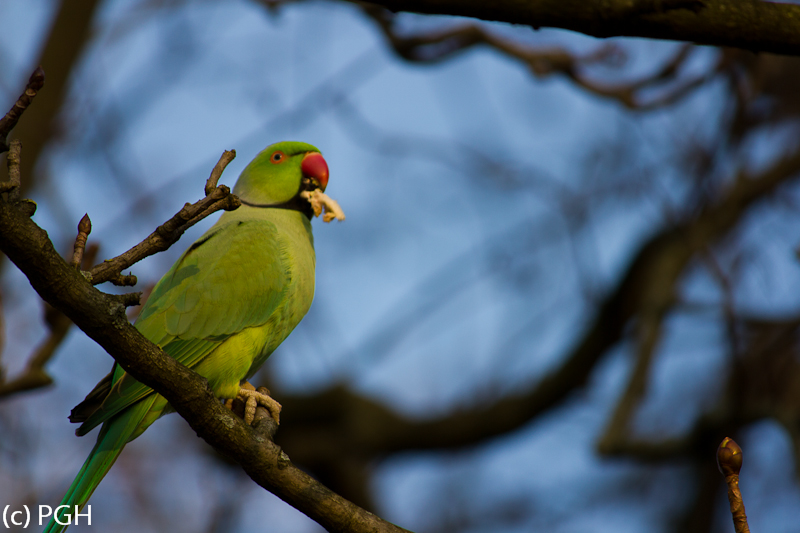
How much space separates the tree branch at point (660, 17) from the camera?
2455 millimetres

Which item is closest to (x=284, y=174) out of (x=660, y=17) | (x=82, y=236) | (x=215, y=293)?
(x=215, y=293)

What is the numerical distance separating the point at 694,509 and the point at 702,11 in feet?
17.0

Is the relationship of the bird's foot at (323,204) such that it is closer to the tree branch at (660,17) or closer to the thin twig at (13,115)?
the tree branch at (660,17)

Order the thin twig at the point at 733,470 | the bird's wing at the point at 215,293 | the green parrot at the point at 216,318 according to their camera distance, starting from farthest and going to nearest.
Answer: the bird's wing at the point at 215,293 → the green parrot at the point at 216,318 → the thin twig at the point at 733,470

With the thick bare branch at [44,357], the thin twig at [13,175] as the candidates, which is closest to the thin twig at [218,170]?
the thin twig at [13,175]

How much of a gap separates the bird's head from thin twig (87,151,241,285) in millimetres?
1776

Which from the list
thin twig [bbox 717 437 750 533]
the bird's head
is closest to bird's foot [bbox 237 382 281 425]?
the bird's head

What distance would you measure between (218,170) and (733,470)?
5.67 feet

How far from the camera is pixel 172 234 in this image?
1935mm

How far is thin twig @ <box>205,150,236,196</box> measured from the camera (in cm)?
199

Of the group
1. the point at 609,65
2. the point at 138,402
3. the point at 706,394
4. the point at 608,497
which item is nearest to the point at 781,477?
the point at 706,394

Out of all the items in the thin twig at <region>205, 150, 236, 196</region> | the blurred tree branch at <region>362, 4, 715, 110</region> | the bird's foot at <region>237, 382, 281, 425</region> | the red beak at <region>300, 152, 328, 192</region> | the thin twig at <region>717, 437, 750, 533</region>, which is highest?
the blurred tree branch at <region>362, 4, 715, 110</region>

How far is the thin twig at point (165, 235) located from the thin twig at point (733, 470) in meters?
1.57

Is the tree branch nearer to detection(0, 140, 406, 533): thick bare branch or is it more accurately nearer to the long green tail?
detection(0, 140, 406, 533): thick bare branch
